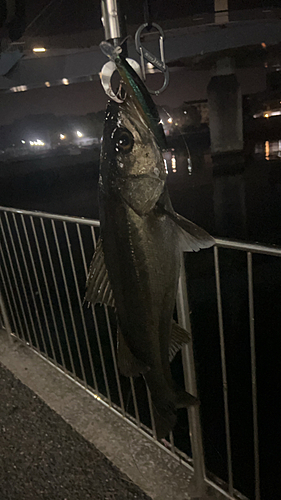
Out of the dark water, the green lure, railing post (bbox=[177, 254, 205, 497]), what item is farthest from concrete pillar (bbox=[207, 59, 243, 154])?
the green lure

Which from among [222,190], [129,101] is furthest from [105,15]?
[222,190]

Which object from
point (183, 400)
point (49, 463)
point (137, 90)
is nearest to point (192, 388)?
point (183, 400)

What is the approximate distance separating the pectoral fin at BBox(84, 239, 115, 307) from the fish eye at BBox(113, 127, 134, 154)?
43 centimetres

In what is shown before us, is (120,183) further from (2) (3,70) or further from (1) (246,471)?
(2) (3,70)

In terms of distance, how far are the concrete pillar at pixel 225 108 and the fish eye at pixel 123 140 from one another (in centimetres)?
1920

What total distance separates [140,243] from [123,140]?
15.2 inches

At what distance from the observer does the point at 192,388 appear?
2.16m

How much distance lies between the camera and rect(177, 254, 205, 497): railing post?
6.68ft

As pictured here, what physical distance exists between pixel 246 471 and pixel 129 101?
13.9 feet

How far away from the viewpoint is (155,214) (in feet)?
4.09

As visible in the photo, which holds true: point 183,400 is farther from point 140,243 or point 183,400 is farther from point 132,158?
point 132,158

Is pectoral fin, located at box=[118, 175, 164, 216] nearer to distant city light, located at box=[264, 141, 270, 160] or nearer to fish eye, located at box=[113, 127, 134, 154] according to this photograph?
fish eye, located at box=[113, 127, 134, 154]

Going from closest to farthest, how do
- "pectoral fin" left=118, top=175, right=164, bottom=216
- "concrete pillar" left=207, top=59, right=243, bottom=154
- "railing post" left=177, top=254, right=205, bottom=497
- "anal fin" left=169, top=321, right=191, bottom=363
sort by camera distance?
"pectoral fin" left=118, top=175, right=164, bottom=216
"anal fin" left=169, top=321, right=191, bottom=363
"railing post" left=177, top=254, right=205, bottom=497
"concrete pillar" left=207, top=59, right=243, bottom=154

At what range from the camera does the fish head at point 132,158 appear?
1149 millimetres
